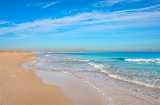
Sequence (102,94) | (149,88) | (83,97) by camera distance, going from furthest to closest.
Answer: (149,88) → (102,94) → (83,97)

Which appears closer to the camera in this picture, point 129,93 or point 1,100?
point 1,100

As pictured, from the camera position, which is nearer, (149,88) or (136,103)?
(136,103)

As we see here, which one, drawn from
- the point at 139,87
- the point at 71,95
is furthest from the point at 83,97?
the point at 139,87

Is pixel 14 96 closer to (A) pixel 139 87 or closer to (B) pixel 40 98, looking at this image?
(B) pixel 40 98

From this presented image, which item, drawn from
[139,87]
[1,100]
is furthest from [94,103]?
[139,87]

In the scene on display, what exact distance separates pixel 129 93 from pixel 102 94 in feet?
4.65

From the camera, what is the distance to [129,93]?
32.3ft

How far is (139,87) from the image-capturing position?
446 inches

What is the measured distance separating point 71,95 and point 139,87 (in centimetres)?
433

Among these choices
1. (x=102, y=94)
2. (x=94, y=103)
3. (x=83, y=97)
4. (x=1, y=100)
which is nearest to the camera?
(x=1, y=100)

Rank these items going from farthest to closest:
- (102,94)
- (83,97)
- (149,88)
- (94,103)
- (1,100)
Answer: (149,88) < (102,94) < (83,97) < (94,103) < (1,100)

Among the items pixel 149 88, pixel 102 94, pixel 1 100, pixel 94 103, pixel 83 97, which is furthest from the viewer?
pixel 149 88

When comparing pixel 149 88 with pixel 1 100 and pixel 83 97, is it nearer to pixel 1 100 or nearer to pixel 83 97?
pixel 83 97

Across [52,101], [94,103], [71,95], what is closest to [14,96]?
[52,101]
